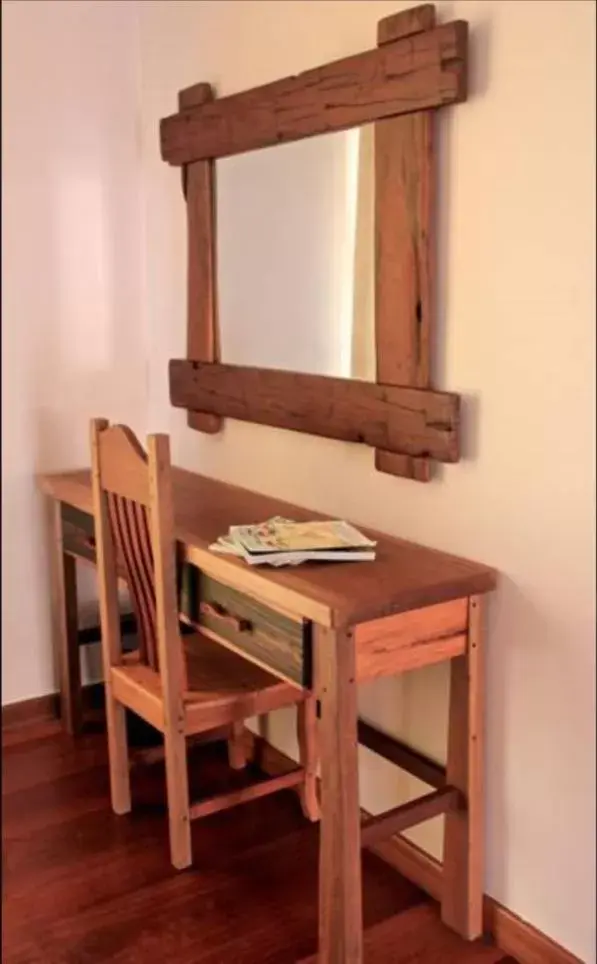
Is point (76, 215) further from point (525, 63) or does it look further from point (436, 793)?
point (436, 793)

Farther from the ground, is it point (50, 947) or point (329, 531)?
point (329, 531)

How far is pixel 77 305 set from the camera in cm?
260

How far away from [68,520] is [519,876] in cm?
146

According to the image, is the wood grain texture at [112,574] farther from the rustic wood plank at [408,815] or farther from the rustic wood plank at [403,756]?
the rustic wood plank at [408,815]

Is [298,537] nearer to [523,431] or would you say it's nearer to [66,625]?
[523,431]

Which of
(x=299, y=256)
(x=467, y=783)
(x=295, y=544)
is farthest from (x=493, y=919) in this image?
(x=299, y=256)

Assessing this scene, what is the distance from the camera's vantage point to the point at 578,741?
1.73 meters

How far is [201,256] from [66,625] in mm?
1071

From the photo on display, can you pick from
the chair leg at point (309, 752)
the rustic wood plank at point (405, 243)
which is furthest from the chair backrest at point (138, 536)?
the rustic wood plank at point (405, 243)

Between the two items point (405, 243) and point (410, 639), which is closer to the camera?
point (410, 639)

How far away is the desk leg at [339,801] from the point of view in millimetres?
1687

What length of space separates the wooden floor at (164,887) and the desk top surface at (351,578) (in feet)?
2.02

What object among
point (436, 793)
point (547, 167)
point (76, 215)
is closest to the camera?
point (547, 167)

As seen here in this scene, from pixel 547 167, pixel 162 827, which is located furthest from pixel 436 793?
pixel 547 167
